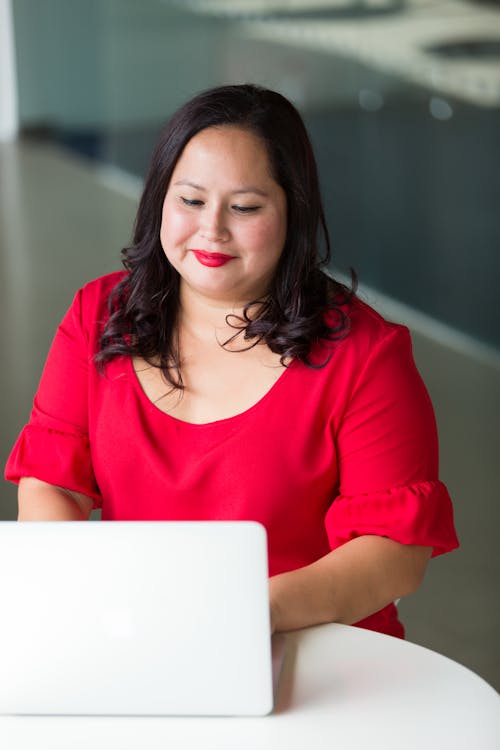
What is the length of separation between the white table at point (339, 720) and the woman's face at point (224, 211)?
1.84ft

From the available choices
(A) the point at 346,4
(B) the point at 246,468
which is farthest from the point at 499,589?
(A) the point at 346,4

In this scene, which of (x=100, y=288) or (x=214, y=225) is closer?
(x=214, y=225)

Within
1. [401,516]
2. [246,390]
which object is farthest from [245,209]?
[401,516]

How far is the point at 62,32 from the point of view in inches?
391

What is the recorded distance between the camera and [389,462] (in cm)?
173

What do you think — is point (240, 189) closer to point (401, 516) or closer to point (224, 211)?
point (224, 211)

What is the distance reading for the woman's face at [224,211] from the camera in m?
1.71

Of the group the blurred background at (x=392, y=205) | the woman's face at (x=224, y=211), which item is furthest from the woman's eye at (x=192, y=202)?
the blurred background at (x=392, y=205)

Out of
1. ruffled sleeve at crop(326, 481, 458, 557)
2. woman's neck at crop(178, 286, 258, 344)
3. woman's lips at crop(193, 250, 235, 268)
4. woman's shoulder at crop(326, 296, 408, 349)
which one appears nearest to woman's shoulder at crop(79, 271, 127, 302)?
woman's neck at crop(178, 286, 258, 344)

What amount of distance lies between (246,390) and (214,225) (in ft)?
0.84

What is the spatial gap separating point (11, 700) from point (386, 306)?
4554 millimetres

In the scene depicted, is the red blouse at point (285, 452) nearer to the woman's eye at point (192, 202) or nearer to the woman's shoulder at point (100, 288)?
the woman's shoulder at point (100, 288)

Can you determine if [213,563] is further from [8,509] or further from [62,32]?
[62,32]

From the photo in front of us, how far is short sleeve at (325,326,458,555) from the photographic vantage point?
1.71 meters
